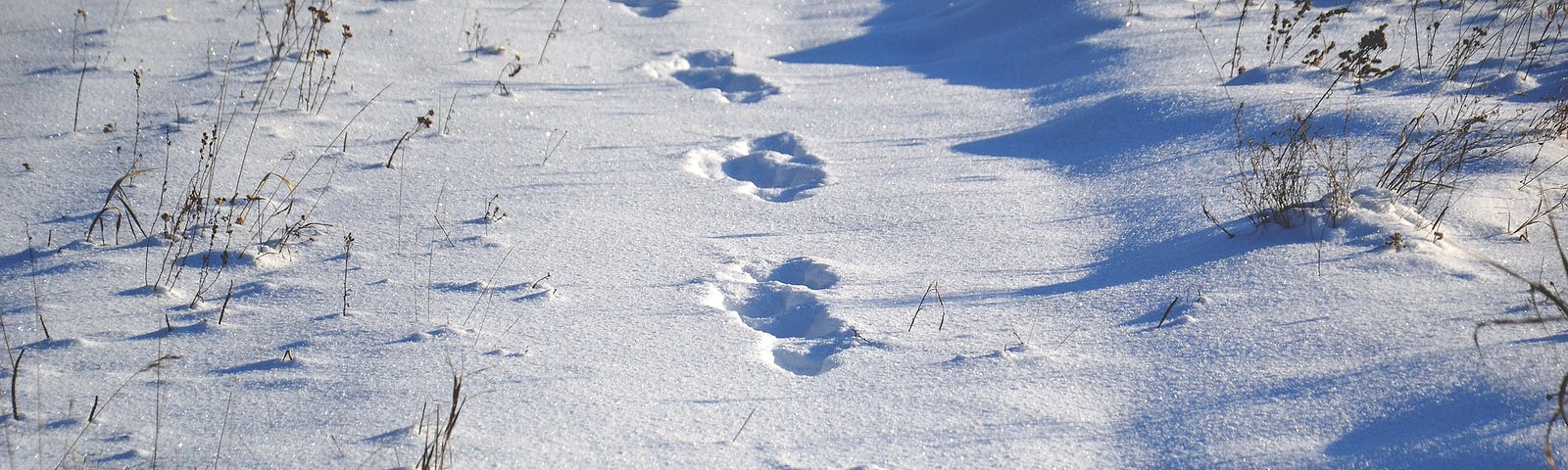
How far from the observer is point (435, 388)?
2068 millimetres

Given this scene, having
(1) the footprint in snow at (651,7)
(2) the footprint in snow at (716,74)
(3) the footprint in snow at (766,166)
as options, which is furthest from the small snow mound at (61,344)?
(1) the footprint in snow at (651,7)

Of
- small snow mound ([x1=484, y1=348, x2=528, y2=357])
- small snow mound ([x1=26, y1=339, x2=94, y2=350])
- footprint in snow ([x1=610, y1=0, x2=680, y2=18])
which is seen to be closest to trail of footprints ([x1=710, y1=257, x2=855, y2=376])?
small snow mound ([x1=484, y1=348, x2=528, y2=357])

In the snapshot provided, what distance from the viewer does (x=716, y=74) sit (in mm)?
4766

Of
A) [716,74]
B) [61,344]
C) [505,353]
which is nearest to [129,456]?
[61,344]

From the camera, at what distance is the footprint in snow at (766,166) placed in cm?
345

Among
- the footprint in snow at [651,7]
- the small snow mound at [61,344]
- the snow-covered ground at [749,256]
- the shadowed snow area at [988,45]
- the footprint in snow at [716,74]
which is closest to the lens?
the snow-covered ground at [749,256]

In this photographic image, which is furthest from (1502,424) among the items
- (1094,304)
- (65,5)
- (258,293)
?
(65,5)

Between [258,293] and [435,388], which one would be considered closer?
[435,388]

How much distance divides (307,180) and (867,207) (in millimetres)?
1864

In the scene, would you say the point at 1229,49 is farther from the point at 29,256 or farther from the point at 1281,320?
the point at 29,256

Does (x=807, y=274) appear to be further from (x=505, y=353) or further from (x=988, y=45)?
(x=988, y=45)

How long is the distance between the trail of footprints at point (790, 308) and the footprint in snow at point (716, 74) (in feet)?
5.86

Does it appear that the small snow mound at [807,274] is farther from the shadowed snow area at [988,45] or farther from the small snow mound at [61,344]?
the shadowed snow area at [988,45]

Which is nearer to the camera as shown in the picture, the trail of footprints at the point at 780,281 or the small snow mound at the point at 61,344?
the small snow mound at the point at 61,344
